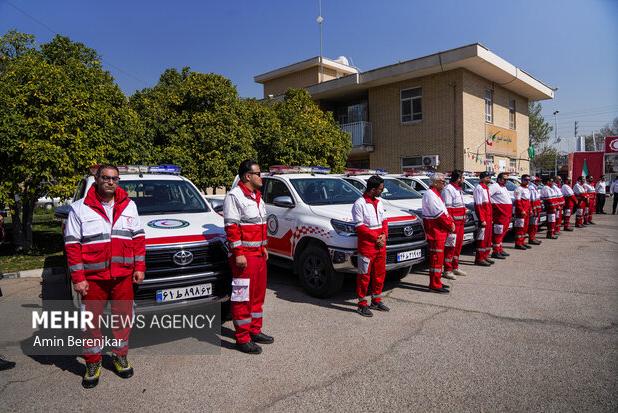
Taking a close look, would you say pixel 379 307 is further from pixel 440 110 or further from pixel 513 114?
pixel 513 114

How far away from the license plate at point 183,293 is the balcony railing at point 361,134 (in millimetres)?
18541

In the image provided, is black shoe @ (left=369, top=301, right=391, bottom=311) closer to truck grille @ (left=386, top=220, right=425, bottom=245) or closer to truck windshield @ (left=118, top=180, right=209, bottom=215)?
truck grille @ (left=386, top=220, right=425, bottom=245)

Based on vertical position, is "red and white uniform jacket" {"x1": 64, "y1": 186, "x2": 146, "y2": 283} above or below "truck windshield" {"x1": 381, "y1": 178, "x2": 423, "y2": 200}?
below

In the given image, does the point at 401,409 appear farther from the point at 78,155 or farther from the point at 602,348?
the point at 78,155

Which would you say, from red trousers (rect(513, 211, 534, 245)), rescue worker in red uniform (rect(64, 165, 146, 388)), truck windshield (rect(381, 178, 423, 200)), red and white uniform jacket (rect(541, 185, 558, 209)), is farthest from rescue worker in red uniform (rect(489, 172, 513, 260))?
rescue worker in red uniform (rect(64, 165, 146, 388))

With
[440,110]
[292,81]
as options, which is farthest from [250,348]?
[292,81]

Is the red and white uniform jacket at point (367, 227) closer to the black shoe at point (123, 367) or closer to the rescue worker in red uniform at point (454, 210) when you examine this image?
the rescue worker in red uniform at point (454, 210)

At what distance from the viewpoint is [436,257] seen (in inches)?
243

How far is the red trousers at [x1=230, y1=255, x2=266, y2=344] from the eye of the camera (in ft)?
13.5

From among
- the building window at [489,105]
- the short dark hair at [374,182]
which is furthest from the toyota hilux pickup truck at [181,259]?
the building window at [489,105]

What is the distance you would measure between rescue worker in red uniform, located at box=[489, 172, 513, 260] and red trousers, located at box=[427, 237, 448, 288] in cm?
294

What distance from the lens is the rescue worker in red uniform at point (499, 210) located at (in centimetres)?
849

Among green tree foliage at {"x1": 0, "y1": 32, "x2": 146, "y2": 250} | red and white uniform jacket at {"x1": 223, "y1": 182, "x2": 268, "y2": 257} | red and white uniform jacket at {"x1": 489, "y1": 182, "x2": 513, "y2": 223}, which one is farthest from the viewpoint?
red and white uniform jacket at {"x1": 489, "y1": 182, "x2": 513, "y2": 223}

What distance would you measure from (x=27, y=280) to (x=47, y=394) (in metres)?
4.74
